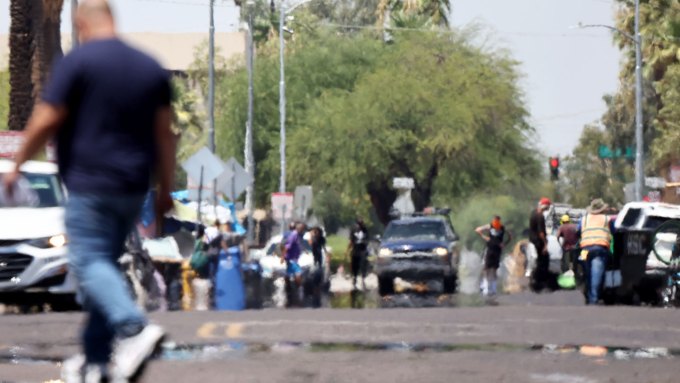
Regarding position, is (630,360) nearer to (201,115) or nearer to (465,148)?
(465,148)

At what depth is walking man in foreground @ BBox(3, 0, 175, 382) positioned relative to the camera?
8133 millimetres

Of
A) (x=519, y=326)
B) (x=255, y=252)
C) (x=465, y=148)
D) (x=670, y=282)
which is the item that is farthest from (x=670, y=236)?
(x=465, y=148)

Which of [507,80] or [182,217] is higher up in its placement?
[507,80]

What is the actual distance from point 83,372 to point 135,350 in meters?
0.44

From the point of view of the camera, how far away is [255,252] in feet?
159

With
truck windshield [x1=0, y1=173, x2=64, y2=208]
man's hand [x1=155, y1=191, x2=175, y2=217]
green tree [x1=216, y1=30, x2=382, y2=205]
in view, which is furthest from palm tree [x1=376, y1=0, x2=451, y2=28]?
man's hand [x1=155, y1=191, x2=175, y2=217]

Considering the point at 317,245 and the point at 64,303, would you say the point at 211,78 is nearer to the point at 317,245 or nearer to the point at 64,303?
the point at 317,245

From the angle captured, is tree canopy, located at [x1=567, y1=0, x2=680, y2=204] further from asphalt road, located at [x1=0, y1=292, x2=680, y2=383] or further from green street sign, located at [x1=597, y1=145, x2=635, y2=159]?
asphalt road, located at [x1=0, y1=292, x2=680, y2=383]

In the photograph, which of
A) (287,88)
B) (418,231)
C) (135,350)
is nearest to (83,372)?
(135,350)

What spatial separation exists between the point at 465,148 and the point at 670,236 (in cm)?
4139

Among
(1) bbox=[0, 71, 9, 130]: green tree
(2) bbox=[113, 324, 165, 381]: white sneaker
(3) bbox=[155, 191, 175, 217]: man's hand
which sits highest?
(1) bbox=[0, 71, 9, 130]: green tree

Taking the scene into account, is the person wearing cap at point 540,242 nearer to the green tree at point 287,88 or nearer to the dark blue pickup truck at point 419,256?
the dark blue pickup truck at point 419,256

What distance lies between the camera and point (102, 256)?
820 cm

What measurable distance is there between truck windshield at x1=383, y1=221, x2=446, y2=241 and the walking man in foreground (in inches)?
1312
